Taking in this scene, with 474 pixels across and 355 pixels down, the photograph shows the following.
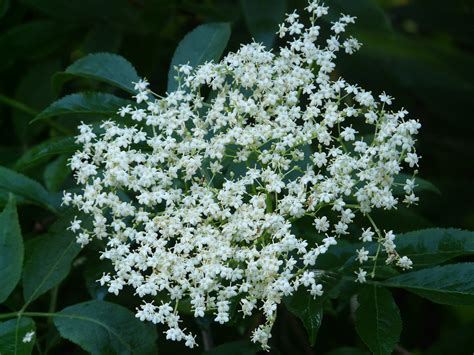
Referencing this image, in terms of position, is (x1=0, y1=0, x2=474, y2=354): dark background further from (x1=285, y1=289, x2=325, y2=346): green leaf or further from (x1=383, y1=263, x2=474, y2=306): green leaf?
(x1=285, y1=289, x2=325, y2=346): green leaf

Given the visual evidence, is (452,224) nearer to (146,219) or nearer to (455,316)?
(455,316)

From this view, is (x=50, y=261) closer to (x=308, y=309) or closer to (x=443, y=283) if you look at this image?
(x=308, y=309)

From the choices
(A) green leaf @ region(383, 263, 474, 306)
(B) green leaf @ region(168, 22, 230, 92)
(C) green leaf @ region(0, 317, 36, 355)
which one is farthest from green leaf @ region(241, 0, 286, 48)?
(C) green leaf @ region(0, 317, 36, 355)

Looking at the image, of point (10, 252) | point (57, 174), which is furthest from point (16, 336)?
point (57, 174)

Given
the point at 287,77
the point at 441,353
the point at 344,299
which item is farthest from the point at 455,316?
the point at 287,77

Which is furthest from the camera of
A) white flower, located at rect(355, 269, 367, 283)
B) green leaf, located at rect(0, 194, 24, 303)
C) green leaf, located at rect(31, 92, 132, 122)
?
green leaf, located at rect(31, 92, 132, 122)

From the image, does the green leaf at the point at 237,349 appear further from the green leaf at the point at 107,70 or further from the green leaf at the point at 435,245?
the green leaf at the point at 107,70
